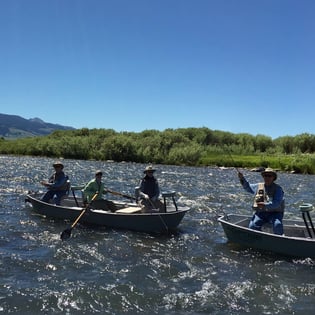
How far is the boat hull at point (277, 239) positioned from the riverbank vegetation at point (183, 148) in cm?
4743

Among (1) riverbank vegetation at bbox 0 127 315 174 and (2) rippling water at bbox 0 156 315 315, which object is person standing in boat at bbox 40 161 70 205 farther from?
(1) riverbank vegetation at bbox 0 127 315 174

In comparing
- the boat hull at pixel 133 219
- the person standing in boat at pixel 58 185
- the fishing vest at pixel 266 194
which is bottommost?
the boat hull at pixel 133 219

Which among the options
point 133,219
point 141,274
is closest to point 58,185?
point 133,219

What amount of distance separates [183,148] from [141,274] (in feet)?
225

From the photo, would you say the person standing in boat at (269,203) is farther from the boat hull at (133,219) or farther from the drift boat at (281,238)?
the boat hull at (133,219)

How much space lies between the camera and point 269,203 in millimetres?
14258

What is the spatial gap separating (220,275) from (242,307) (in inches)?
89.6

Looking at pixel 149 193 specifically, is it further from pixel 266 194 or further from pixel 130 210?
pixel 266 194

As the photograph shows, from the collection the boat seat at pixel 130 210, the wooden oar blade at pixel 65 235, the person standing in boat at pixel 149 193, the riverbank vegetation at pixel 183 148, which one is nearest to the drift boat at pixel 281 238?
the person standing in boat at pixel 149 193

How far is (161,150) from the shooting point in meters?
82.5

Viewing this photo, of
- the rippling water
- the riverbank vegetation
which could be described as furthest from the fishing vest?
the riverbank vegetation

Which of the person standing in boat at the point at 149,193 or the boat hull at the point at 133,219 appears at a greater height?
the person standing in boat at the point at 149,193

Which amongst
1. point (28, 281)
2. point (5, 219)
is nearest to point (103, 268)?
point (28, 281)

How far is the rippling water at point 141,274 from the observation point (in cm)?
1005
